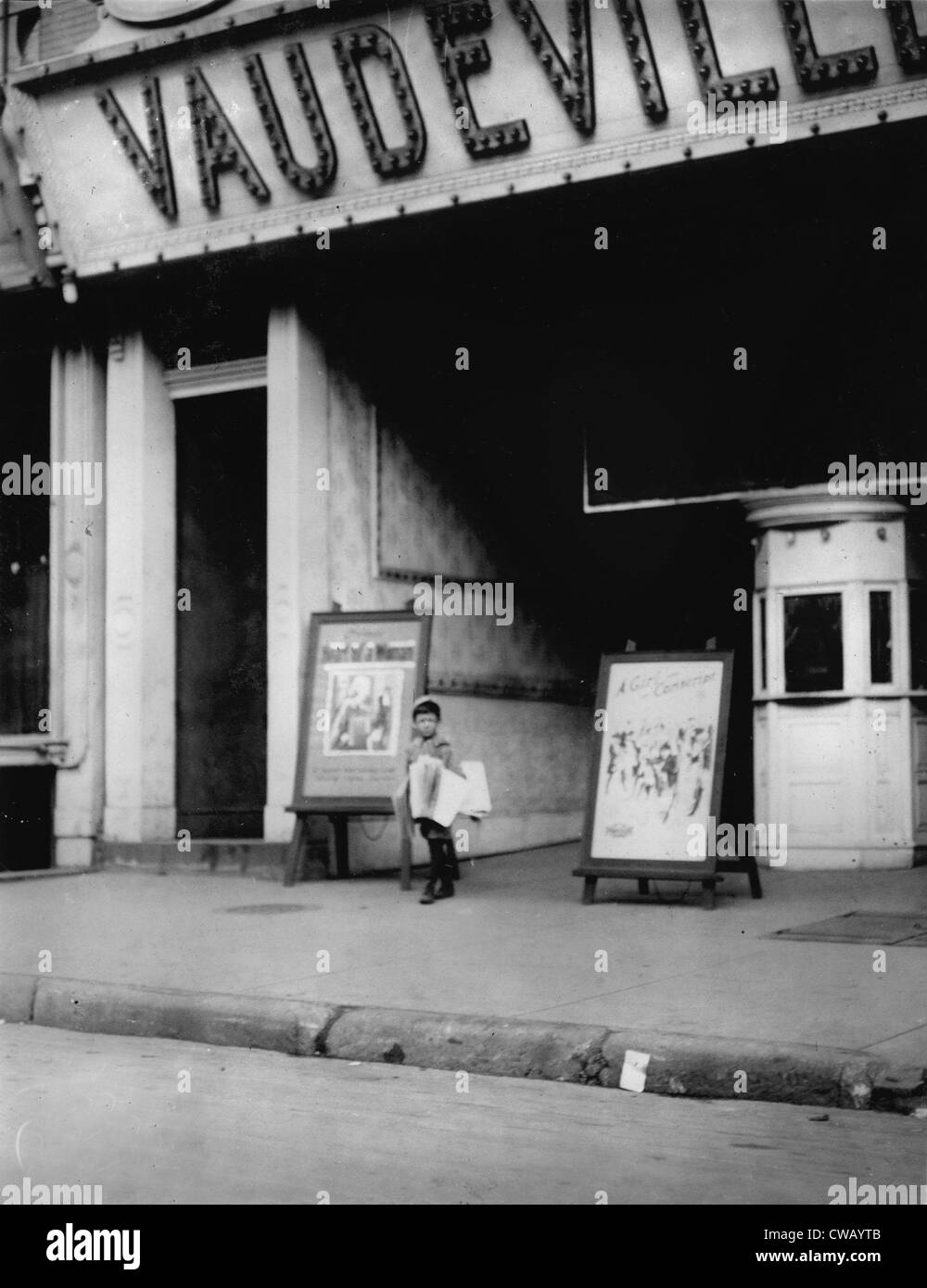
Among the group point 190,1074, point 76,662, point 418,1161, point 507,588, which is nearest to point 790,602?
point 507,588

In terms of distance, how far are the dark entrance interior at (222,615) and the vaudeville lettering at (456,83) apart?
1.95 metres

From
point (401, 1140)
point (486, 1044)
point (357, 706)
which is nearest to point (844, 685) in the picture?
point (357, 706)

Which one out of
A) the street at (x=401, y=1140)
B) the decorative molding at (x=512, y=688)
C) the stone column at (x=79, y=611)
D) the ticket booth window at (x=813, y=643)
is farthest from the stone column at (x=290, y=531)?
the street at (x=401, y=1140)

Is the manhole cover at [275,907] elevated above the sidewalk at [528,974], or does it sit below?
above

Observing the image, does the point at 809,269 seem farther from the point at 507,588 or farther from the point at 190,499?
the point at 190,499

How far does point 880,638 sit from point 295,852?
14.9 feet

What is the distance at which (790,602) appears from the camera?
12.5m

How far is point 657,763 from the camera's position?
35.1ft

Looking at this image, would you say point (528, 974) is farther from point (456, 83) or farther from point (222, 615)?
point (222, 615)

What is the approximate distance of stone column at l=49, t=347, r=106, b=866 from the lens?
13750 millimetres

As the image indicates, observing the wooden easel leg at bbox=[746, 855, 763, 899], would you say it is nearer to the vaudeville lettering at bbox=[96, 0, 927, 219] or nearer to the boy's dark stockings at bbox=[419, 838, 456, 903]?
the boy's dark stockings at bbox=[419, 838, 456, 903]

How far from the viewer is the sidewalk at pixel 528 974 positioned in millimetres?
6496

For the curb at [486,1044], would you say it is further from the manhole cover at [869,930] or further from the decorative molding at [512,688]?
the decorative molding at [512,688]
